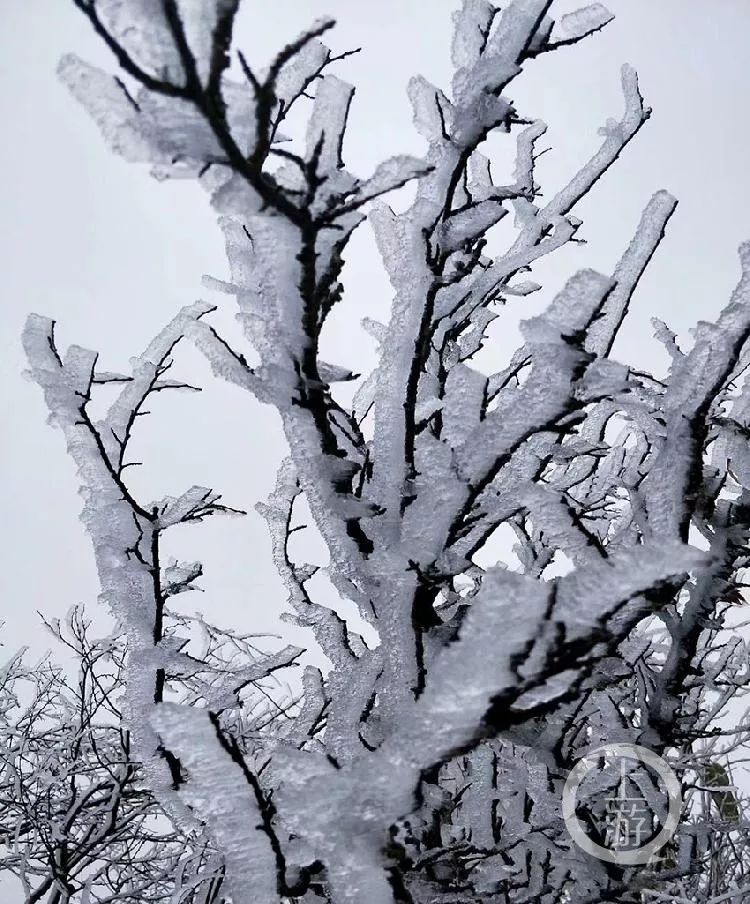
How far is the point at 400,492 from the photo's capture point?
121 centimetres

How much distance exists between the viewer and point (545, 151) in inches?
100

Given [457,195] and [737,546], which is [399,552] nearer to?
A: [737,546]

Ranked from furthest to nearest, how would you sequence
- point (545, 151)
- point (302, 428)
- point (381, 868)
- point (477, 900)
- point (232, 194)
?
point (545, 151) → point (477, 900) → point (302, 428) → point (381, 868) → point (232, 194)

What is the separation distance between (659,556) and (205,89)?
80 cm

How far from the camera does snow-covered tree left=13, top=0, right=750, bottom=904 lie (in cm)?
82

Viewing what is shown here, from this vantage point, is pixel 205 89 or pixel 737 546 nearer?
pixel 205 89

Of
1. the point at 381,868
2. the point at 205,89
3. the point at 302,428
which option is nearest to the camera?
the point at 205,89

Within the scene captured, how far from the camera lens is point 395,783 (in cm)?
92

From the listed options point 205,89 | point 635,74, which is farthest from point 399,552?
point 635,74

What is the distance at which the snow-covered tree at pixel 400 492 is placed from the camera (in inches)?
32.4

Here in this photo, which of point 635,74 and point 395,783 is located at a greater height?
point 635,74

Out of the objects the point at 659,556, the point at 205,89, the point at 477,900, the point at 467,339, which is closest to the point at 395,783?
the point at 659,556

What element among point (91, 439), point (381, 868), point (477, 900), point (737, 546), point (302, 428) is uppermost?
point (91, 439)

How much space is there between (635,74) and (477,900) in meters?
2.28
